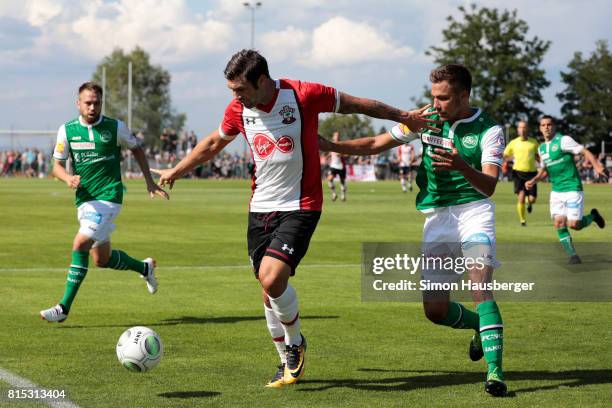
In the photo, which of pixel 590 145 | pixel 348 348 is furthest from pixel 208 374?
pixel 590 145

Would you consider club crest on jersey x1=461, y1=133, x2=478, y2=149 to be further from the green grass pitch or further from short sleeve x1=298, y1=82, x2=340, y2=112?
the green grass pitch

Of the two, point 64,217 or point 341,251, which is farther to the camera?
point 64,217

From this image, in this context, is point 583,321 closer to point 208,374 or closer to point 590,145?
point 208,374

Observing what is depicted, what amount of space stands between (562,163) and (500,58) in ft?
287

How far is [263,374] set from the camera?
775 cm

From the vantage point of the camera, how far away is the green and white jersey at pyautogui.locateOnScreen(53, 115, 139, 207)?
10.7 metres

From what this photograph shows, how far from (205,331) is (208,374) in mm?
2079

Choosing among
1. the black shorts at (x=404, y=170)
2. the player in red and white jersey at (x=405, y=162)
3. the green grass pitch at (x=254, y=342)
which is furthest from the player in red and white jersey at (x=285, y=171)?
the black shorts at (x=404, y=170)

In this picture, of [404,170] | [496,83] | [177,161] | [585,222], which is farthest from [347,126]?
[585,222]

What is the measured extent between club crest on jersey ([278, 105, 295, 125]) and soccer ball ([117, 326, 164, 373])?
185 cm

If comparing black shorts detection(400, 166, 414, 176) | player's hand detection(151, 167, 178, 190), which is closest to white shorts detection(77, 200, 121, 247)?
player's hand detection(151, 167, 178, 190)

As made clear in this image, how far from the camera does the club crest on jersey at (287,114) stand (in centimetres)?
739

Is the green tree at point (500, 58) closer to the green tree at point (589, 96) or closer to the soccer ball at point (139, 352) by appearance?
the green tree at point (589, 96)

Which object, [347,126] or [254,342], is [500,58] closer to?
[347,126]
